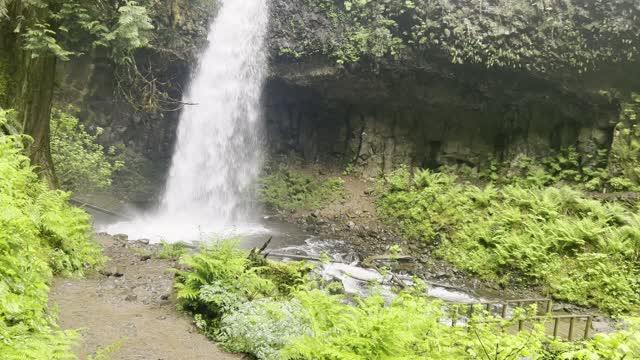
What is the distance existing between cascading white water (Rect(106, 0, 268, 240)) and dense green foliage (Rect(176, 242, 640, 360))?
13.4m

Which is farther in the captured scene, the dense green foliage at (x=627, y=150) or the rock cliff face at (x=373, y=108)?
the rock cliff face at (x=373, y=108)

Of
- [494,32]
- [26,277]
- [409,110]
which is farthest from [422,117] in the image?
[26,277]

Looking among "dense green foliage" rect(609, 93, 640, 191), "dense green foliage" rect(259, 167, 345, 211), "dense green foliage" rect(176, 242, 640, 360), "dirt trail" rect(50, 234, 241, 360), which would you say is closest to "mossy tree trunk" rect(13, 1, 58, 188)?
"dirt trail" rect(50, 234, 241, 360)

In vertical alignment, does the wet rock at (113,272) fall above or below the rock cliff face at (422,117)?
below

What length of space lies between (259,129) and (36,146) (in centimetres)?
1408

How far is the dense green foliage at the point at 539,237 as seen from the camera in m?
11.7

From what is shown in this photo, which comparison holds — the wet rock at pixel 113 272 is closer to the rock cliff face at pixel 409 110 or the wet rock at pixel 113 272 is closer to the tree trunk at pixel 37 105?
the tree trunk at pixel 37 105

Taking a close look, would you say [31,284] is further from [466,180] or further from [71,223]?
[466,180]

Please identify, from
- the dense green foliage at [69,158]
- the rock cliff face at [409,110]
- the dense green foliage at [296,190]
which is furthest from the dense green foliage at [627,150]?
the dense green foliage at [69,158]

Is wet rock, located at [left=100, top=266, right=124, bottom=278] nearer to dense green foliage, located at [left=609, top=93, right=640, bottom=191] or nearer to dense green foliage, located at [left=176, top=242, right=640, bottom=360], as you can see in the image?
dense green foliage, located at [left=176, top=242, right=640, bottom=360]

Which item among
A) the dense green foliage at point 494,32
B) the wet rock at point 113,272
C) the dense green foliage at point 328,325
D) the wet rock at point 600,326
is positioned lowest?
the wet rock at point 600,326

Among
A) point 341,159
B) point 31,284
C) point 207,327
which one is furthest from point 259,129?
point 31,284

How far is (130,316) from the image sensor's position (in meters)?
6.47

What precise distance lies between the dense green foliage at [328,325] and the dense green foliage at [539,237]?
535 cm
